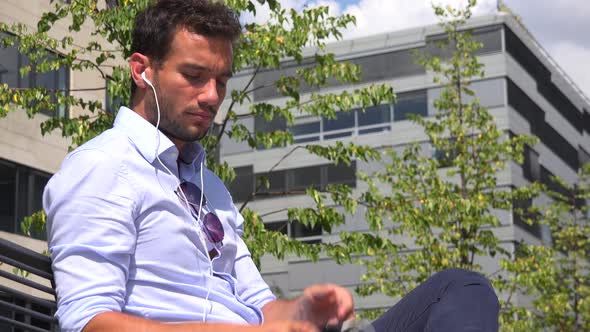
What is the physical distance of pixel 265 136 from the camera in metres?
12.8

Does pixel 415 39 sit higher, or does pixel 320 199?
pixel 415 39

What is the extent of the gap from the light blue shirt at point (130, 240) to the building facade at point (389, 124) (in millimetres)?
43184

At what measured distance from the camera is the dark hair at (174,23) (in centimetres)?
311

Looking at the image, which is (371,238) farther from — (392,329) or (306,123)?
(306,123)

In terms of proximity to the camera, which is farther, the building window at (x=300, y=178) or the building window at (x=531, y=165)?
the building window at (x=300, y=178)

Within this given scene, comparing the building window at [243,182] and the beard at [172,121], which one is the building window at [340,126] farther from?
the beard at [172,121]

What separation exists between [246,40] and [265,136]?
1234 mm

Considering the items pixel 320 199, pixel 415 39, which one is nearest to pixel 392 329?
pixel 320 199

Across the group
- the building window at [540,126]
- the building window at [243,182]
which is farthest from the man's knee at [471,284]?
the building window at [243,182]

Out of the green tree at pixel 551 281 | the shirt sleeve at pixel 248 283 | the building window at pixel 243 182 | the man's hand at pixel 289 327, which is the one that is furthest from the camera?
the building window at pixel 243 182

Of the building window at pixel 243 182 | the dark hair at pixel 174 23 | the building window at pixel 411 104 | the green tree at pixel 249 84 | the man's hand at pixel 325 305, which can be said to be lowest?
the man's hand at pixel 325 305

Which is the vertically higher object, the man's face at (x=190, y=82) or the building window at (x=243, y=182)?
the building window at (x=243, y=182)

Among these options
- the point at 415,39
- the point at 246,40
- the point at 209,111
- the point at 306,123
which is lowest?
the point at 209,111

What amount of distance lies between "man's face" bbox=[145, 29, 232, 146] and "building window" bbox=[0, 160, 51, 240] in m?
24.7
